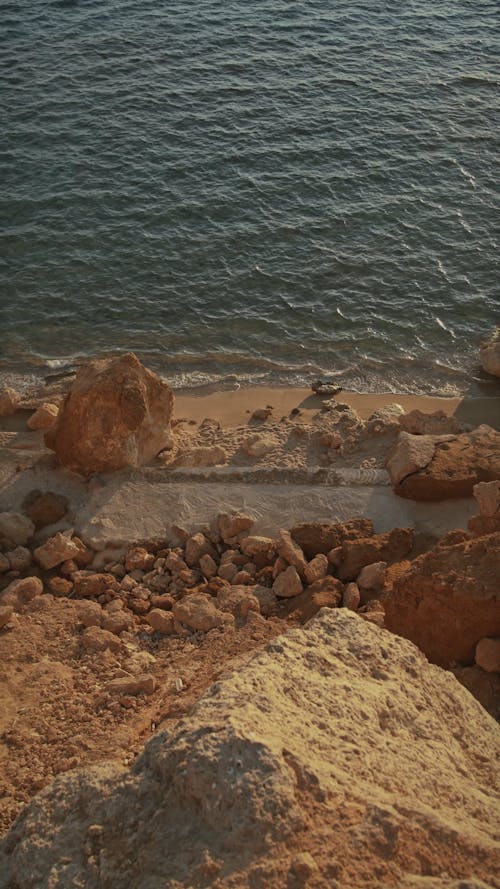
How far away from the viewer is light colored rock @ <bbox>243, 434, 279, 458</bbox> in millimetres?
9367

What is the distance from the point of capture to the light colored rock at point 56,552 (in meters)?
7.80

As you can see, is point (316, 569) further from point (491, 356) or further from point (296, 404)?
A: point (491, 356)

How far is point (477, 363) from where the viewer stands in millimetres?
12109

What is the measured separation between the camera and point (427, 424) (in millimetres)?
9781

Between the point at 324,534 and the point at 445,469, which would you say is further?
the point at 445,469

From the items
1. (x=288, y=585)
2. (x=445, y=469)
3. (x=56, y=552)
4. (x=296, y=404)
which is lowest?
(x=296, y=404)

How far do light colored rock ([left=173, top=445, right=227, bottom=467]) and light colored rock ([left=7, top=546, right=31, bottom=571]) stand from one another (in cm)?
196

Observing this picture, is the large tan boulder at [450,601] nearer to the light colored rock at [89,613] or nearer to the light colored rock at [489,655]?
the light colored rock at [489,655]

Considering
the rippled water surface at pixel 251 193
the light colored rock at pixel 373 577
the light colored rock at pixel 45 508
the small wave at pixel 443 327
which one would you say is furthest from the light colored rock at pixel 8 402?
the small wave at pixel 443 327

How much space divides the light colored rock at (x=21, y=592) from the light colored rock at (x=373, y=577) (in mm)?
2705

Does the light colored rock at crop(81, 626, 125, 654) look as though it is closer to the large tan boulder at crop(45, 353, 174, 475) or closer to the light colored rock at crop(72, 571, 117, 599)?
the light colored rock at crop(72, 571, 117, 599)

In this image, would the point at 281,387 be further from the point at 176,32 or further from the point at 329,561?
the point at 176,32

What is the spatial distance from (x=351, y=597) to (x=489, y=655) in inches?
60.2

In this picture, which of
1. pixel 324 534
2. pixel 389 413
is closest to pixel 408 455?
pixel 324 534
